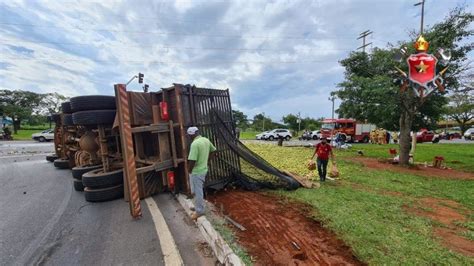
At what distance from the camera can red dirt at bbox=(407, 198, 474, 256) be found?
394cm

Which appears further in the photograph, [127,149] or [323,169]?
[323,169]

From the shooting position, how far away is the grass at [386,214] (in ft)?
11.7

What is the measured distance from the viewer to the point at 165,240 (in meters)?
4.00

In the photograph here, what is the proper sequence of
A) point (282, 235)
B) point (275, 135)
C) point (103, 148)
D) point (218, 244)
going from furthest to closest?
1. point (275, 135)
2. point (103, 148)
3. point (282, 235)
4. point (218, 244)

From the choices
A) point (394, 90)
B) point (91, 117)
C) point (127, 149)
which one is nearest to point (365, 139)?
point (394, 90)

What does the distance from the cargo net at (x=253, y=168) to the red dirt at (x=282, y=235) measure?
95 cm

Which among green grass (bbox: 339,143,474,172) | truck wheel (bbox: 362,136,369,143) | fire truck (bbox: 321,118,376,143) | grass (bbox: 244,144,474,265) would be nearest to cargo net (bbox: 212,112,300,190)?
grass (bbox: 244,144,474,265)

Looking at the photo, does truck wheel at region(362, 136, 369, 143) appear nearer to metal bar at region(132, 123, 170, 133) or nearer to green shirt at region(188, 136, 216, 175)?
metal bar at region(132, 123, 170, 133)

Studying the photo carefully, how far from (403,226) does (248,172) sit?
401 centimetres

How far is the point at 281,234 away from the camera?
418 centimetres

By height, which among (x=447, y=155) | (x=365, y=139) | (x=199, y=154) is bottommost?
(x=365, y=139)

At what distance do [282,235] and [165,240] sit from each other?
1904 millimetres

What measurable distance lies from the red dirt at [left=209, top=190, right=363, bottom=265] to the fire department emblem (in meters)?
7.60

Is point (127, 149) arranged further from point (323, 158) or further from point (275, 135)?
point (275, 135)
